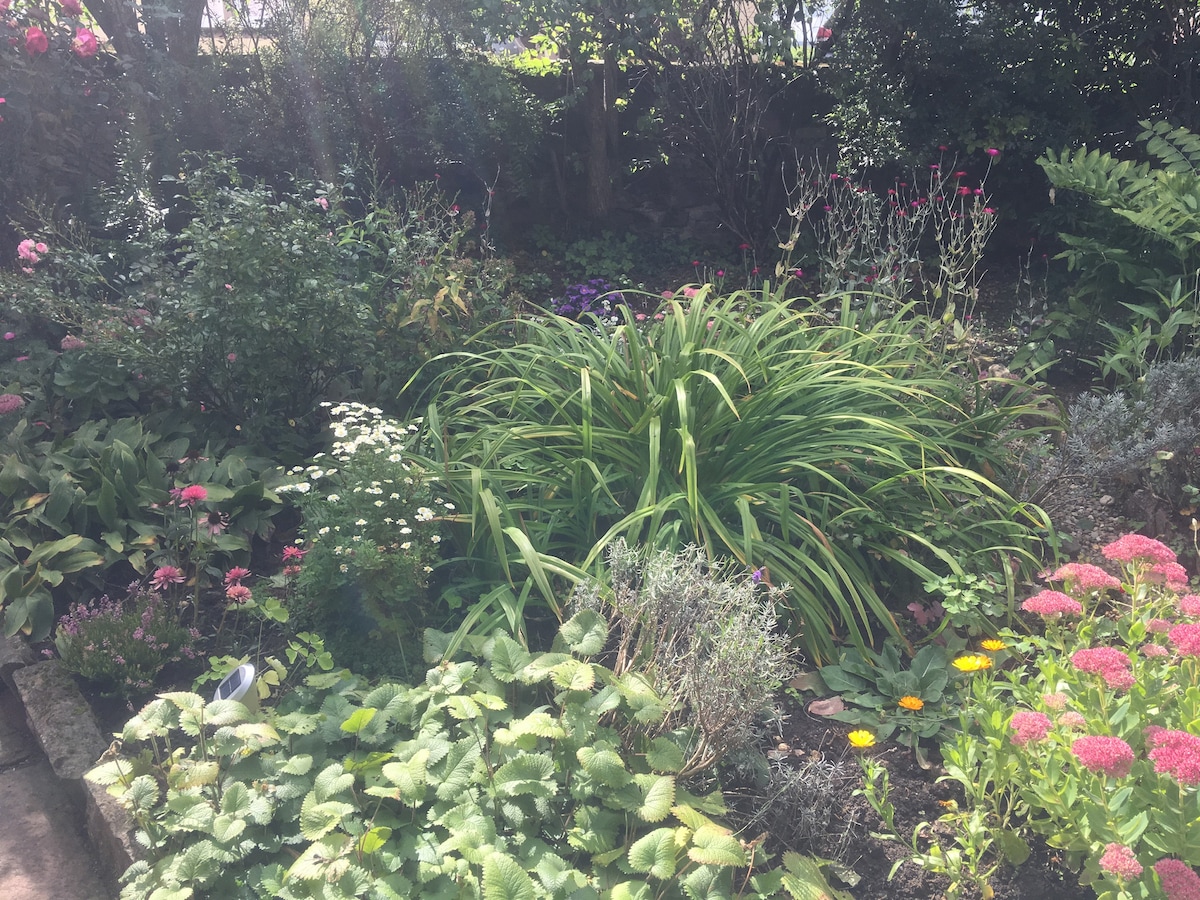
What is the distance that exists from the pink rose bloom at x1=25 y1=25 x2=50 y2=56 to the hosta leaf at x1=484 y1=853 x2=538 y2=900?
5040 mm

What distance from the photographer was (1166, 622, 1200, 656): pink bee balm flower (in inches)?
66.6

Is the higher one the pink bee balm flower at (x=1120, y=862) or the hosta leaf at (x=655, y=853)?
the pink bee balm flower at (x=1120, y=862)

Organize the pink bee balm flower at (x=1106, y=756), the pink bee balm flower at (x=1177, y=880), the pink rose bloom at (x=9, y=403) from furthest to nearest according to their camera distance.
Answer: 1. the pink rose bloom at (x=9, y=403)
2. the pink bee balm flower at (x=1106, y=756)
3. the pink bee balm flower at (x=1177, y=880)

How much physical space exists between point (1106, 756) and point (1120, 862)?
172mm

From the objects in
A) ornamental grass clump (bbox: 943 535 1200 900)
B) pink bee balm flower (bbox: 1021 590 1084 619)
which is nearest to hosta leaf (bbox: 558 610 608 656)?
ornamental grass clump (bbox: 943 535 1200 900)

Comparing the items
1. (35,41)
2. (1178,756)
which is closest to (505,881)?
(1178,756)

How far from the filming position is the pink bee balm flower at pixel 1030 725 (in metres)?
1.67

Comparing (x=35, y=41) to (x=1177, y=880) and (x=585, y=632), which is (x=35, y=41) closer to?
(x=585, y=632)

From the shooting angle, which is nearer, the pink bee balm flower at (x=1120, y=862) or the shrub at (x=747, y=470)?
the pink bee balm flower at (x=1120, y=862)

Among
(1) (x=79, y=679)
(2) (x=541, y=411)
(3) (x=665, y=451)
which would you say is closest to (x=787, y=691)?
(3) (x=665, y=451)

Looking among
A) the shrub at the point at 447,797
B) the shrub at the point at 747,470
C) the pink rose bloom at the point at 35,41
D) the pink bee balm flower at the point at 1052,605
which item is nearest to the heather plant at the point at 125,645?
the shrub at the point at 447,797

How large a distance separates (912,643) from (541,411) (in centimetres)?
164

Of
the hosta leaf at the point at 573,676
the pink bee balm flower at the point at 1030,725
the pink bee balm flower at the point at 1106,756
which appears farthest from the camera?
the hosta leaf at the point at 573,676

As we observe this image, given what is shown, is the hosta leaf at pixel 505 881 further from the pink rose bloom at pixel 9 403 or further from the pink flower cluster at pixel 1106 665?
the pink rose bloom at pixel 9 403
